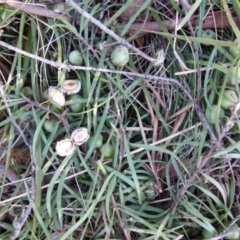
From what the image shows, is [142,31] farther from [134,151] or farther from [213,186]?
[213,186]

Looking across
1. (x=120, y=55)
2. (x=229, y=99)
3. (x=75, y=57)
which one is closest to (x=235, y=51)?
(x=229, y=99)

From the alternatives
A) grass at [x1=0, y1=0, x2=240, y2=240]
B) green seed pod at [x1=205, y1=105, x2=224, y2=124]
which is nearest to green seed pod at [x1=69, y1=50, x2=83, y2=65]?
grass at [x1=0, y1=0, x2=240, y2=240]

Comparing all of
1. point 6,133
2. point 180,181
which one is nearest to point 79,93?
point 6,133

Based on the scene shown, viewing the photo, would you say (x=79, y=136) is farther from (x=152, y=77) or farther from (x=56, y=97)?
(x=152, y=77)

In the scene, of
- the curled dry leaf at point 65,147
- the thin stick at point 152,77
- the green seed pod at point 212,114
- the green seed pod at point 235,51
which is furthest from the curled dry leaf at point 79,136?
the green seed pod at point 235,51

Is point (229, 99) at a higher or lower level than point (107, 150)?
higher

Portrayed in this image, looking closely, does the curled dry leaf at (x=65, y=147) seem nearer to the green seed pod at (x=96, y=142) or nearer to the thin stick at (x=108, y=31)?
the green seed pod at (x=96, y=142)
